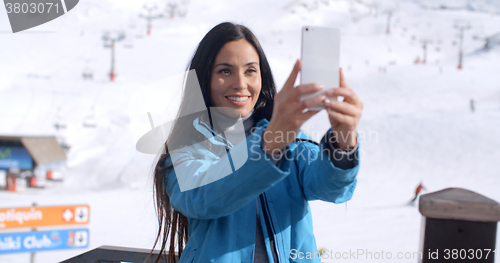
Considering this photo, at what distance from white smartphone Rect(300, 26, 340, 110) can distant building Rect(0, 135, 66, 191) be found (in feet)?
31.8

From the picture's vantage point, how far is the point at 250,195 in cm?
68

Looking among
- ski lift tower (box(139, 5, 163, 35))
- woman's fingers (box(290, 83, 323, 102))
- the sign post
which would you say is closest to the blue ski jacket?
woman's fingers (box(290, 83, 323, 102))

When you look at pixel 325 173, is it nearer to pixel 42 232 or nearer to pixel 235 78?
pixel 235 78

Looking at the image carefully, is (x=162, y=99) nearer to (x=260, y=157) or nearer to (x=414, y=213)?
(x=260, y=157)

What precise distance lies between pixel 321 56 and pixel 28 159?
1046 centimetres

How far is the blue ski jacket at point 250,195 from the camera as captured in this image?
655 mm

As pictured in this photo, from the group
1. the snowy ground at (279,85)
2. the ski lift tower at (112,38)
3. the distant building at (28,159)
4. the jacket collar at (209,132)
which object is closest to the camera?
the jacket collar at (209,132)

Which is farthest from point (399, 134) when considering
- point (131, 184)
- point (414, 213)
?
point (131, 184)

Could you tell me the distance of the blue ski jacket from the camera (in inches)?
25.8

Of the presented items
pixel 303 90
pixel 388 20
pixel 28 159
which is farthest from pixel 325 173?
pixel 388 20

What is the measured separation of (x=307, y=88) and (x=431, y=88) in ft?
68.8

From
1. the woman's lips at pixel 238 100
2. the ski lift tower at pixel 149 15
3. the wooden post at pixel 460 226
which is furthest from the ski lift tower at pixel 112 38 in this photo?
the wooden post at pixel 460 226

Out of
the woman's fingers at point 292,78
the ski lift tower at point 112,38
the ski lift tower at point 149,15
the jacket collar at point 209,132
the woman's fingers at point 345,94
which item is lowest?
the jacket collar at point 209,132

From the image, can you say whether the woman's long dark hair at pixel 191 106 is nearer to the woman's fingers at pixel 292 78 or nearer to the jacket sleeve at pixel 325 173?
the jacket sleeve at pixel 325 173
